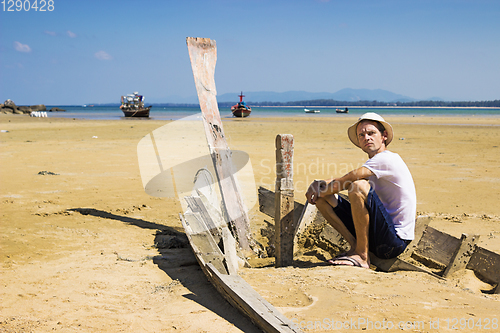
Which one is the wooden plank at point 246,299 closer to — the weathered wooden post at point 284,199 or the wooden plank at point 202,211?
the wooden plank at point 202,211

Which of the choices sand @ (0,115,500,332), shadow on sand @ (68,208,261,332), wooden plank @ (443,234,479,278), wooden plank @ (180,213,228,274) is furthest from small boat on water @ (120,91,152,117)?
wooden plank @ (443,234,479,278)

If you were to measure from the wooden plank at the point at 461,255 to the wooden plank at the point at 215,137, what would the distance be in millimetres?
2198

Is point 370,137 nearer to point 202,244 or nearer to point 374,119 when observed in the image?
point 374,119

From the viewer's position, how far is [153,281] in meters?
3.66

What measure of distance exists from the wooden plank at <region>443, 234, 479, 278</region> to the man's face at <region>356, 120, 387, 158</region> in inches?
44.7

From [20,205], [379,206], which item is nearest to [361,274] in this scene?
[379,206]

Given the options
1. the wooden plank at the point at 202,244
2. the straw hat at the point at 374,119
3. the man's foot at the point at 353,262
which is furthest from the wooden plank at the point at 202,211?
the straw hat at the point at 374,119

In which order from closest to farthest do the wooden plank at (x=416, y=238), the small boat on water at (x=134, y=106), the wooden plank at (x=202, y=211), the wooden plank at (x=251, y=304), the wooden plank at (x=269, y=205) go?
the wooden plank at (x=251, y=304) < the wooden plank at (x=416, y=238) < the wooden plank at (x=202, y=211) < the wooden plank at (x=269, y=205) < the small boat on water at (x=134, y=106)

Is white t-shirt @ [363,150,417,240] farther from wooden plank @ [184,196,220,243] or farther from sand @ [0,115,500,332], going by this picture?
wooden plank @ [184,196,220,243]

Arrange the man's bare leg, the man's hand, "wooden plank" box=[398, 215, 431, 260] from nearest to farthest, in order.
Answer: the man's hand
the man's bare leg
"wooden plank" box=[398, 215, 431, 260]

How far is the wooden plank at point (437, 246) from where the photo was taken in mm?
3666

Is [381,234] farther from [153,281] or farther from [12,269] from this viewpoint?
[12,269]

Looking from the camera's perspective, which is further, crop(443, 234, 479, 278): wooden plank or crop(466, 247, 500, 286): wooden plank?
crop(443, 234, 479, 278): wooden plank

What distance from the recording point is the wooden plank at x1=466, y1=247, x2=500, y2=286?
3.39 meters
